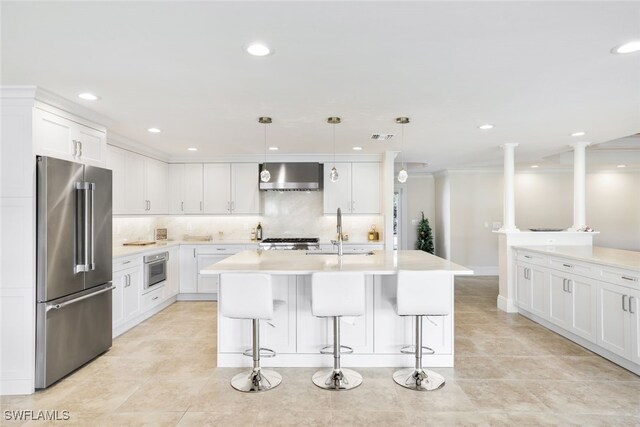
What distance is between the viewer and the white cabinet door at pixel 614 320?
3115mm

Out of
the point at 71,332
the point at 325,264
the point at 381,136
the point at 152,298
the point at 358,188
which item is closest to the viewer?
the point at 71,332

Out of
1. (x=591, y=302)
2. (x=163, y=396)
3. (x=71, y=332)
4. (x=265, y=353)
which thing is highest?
(x=591, y=302)

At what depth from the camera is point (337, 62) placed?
2.36m

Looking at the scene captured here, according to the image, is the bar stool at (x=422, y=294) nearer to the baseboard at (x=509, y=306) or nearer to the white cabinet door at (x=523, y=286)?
the white cabinet door at (x=523, y=286)

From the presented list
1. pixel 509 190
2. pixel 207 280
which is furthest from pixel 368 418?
pixel 509 190

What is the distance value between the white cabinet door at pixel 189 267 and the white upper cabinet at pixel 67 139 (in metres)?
2.39

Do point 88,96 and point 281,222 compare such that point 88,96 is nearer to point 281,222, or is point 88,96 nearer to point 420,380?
point 420,380

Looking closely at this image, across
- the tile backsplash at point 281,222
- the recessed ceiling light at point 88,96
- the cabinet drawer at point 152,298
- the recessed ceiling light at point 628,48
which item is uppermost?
the recessed ceiling light at point 88,96

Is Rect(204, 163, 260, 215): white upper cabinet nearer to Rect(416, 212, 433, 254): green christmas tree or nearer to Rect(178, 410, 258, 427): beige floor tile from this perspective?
Rect(178, 410, 258, 427): beige floor tile

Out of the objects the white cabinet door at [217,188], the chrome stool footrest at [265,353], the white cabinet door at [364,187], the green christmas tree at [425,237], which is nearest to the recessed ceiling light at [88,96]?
the chrome stool footrest at [265,353]

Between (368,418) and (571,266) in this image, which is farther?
(571,266)

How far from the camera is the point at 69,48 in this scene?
216 cm

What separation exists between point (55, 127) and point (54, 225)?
888 mm

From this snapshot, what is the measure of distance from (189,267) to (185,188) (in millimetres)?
1383
